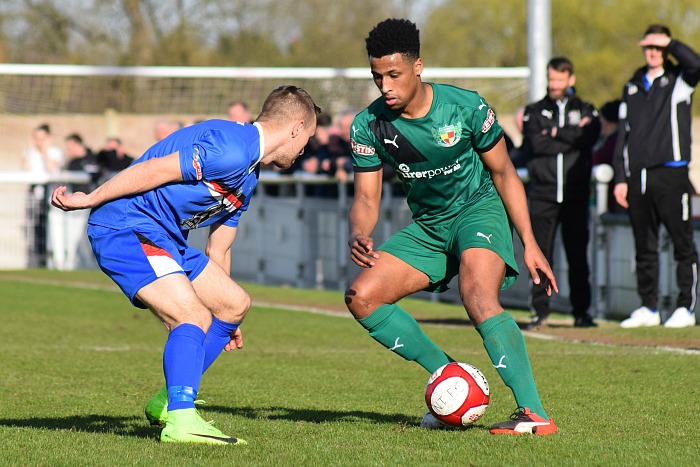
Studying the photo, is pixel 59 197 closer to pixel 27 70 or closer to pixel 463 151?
pixel 463 151

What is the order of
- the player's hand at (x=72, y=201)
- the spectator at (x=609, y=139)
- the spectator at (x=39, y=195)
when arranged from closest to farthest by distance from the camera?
1. the player's hand at (x=72, y=201)
2. the spectator at (x=609, y=139)
3. the spectator at (x=39, y=195)

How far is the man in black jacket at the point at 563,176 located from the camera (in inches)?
461

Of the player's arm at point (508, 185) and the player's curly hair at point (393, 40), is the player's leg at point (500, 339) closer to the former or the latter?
the player's arm at point (508, 185)

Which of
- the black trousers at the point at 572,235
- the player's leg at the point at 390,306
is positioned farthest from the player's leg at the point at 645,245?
the player's leg at the point at 390,306

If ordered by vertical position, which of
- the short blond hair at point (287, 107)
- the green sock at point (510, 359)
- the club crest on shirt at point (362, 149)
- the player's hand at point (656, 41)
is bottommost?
the green sock at point (510, 359)

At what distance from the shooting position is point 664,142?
36.9 feet

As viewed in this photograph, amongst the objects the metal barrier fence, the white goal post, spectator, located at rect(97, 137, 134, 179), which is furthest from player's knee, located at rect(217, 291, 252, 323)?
spectator, located at rect(97, 137, 134, 179)

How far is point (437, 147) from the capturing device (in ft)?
21.0

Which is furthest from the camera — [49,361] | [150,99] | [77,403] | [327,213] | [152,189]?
[150,99]

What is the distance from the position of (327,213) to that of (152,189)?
35.3ft

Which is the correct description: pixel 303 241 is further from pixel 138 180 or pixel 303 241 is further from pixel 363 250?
pixel 138 180

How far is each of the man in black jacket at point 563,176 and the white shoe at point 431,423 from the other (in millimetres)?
5484

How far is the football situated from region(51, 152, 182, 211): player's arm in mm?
1679

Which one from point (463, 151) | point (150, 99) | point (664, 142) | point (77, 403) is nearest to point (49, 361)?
point (77, 403)
